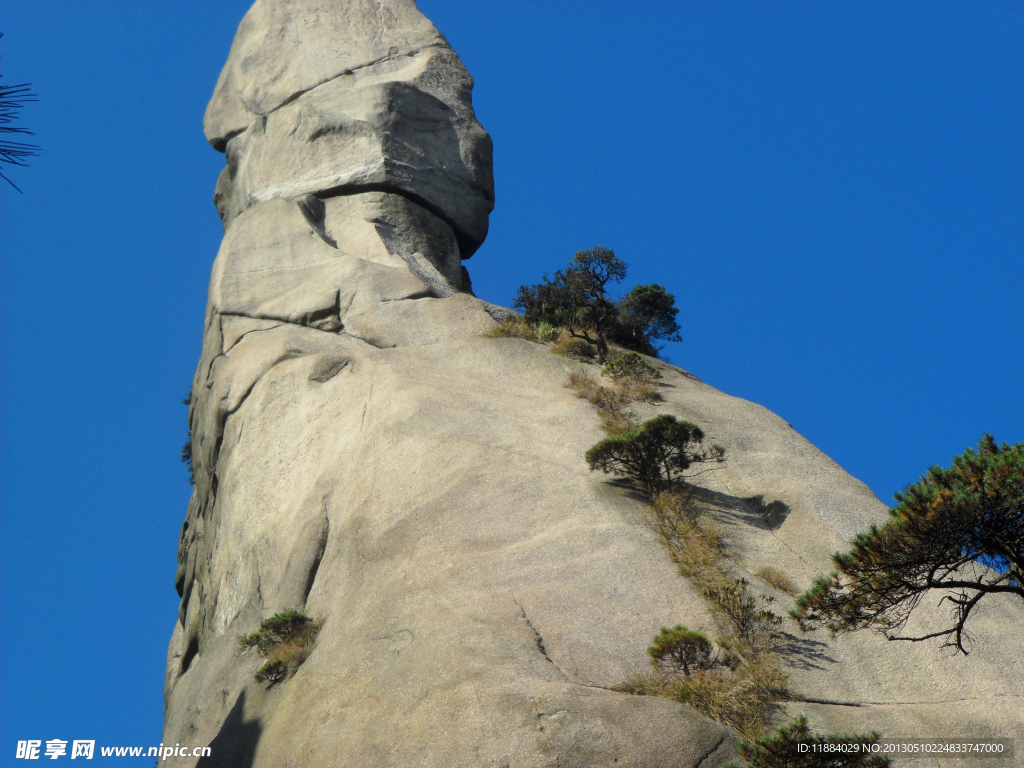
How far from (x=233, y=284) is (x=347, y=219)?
3867 mm

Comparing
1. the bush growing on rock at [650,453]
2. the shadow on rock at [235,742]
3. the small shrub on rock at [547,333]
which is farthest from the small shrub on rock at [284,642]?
the small shrub on rock at [547,333]

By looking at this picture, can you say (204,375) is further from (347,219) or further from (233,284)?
(347,219)

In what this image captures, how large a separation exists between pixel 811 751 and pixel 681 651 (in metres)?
2.95

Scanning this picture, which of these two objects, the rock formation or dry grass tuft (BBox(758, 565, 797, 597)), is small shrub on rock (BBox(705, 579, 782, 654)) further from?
dry grass tuft (BBox(758, 565, 797, 597))

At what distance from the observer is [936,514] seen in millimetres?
10711

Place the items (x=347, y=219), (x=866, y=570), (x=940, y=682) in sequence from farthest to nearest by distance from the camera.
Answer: (x=347, y=219)
(x=940, y=682)
(x=866, y=570)

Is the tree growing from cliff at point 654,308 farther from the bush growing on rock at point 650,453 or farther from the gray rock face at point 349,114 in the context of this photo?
the bush growing on rock at point 650,453

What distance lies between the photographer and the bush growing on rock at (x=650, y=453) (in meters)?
17.0

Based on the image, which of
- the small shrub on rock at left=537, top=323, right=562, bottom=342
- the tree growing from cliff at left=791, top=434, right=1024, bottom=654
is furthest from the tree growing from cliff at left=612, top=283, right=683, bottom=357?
the tree growing from cliff at left=791, top=434, right=1024, bottom=654

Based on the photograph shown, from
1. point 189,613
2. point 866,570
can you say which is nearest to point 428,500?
point 866,570

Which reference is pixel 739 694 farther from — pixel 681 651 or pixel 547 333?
pixel 547 333

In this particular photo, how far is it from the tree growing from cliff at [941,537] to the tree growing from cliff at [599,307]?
11502 millimetres

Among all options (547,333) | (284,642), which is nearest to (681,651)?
(284,642)

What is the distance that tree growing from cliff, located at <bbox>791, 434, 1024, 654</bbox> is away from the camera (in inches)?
419
